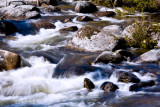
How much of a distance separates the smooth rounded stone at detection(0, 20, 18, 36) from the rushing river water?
102 inches

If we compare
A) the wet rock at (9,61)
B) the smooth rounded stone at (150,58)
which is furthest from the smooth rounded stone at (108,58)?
the wet rock at (9,61)

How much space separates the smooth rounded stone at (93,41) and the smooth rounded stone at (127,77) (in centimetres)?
268

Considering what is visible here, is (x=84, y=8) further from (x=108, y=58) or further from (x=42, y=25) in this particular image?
(x=108, y=58)

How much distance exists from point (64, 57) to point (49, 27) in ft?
16.5

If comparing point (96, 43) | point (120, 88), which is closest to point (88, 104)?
point (120, 88)

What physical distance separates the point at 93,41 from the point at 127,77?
346cm

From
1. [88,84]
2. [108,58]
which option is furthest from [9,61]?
[108,58]

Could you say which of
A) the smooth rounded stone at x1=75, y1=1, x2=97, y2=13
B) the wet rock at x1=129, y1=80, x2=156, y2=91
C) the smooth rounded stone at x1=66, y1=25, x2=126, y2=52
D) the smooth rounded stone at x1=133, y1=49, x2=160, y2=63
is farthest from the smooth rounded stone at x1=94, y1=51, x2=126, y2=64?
the smooth rounded stone at x1=75, y1=1, x2=97, y2=13

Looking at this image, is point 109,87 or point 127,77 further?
point 127,77

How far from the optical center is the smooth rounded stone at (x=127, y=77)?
7047mm

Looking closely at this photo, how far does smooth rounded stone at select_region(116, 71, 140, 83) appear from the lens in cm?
705

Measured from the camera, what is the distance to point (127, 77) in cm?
711

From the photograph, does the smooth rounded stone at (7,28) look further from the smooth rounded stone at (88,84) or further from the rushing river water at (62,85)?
the smooth rounded stone at (88,84)

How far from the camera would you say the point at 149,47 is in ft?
33.0
